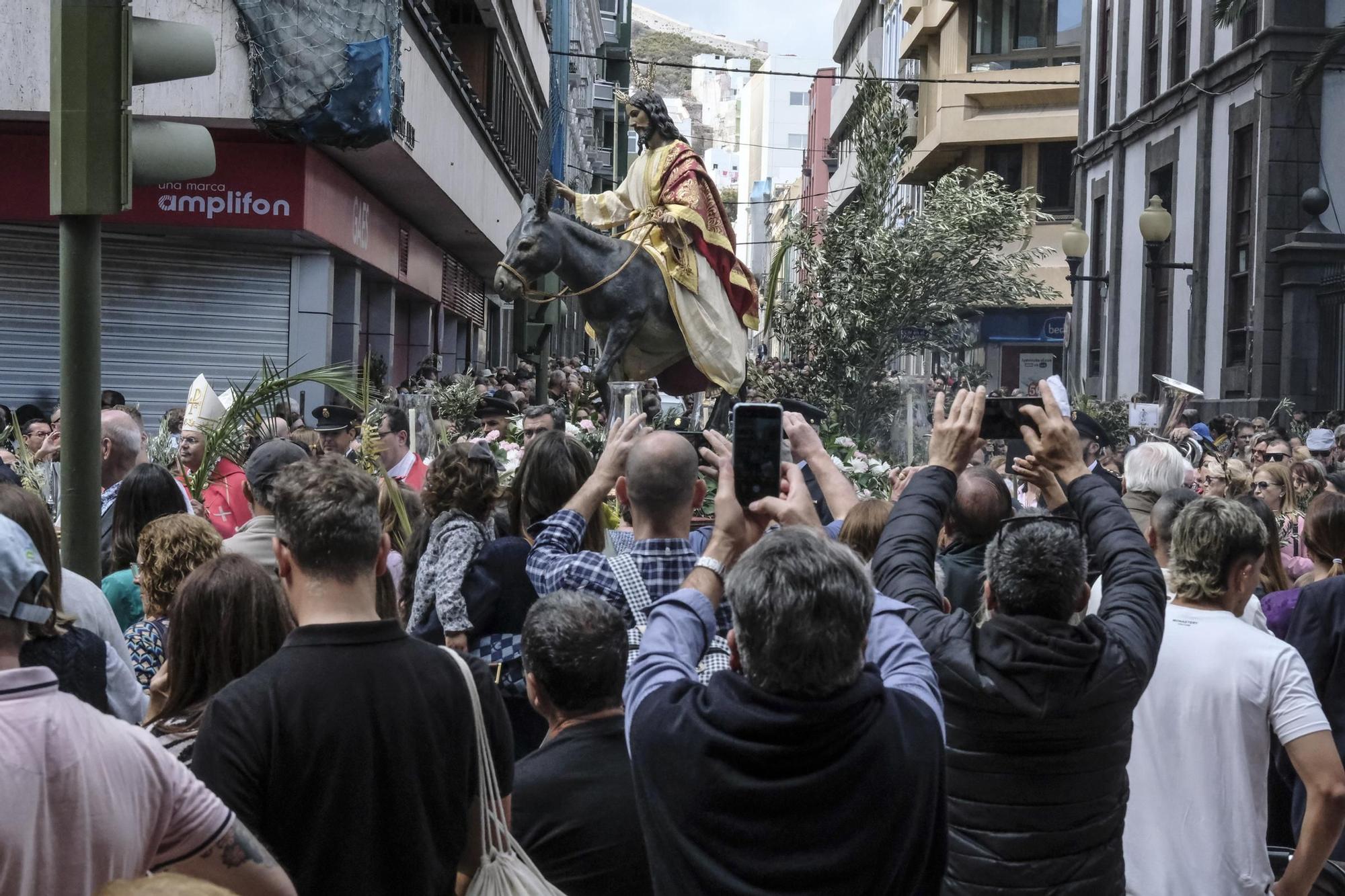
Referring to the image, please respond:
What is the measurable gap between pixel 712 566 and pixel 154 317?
14.4 meters

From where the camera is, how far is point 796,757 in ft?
8.93

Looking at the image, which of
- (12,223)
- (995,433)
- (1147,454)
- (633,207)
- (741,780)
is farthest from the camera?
(12,223)

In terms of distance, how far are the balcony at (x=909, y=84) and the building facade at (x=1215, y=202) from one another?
14.6 m

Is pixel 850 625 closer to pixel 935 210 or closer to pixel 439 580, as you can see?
pixel 439 580

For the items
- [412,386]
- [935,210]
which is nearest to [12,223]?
[412,386]

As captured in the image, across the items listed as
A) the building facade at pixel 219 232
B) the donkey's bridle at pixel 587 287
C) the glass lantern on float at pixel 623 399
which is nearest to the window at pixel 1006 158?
the building facade at pixel 219 232

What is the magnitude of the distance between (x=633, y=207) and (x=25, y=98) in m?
5.73

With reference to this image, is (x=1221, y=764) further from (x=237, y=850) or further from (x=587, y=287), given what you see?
(x=587, y=287)

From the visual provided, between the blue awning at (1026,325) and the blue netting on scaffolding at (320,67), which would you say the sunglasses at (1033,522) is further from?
the blue awning at (1026,325)

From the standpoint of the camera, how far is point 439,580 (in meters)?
5.10

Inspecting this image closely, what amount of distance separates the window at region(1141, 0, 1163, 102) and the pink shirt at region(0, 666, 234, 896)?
3101cm

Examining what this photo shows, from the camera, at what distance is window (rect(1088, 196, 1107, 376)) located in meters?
34.9

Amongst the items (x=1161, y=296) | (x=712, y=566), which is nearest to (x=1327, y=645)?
(x=712, y=566)

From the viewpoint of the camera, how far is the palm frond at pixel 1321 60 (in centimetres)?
2123
